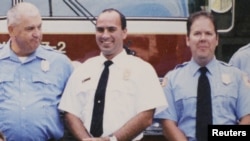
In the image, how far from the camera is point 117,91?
516 centimetres

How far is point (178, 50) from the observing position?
586cm

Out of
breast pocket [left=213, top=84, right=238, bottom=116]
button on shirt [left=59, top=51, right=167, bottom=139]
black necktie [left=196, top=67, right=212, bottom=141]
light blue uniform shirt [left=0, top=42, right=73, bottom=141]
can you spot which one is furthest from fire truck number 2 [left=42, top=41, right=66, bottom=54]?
breast pocket [left=213, top=84, right=238, bottom=116]

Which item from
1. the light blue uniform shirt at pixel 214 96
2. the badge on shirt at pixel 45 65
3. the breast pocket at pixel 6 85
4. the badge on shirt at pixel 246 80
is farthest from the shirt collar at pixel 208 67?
the breast pocket at pixel 6 85

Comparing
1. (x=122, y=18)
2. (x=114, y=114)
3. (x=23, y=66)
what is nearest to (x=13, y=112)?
(x=23, y=66)

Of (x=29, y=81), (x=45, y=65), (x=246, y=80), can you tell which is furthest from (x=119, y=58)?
(x=246, y=80)

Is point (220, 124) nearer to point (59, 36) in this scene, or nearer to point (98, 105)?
point (98, 105)

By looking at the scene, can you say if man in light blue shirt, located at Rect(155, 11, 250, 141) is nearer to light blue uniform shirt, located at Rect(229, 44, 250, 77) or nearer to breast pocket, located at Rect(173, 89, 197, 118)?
breast pocket, located at Rect(173, 89, 197, 118)

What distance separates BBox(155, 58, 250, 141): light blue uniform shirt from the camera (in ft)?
16.9

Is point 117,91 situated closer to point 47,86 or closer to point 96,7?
point 47,86

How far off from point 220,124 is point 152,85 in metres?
0.56

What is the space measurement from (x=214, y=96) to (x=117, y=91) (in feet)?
2.31

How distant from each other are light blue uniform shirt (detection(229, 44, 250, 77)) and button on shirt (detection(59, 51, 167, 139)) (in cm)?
80

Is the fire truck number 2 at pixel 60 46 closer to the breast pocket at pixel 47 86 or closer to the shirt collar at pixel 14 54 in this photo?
the shirt collar at pixel 14 54

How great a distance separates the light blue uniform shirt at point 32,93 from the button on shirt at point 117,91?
110 mm
